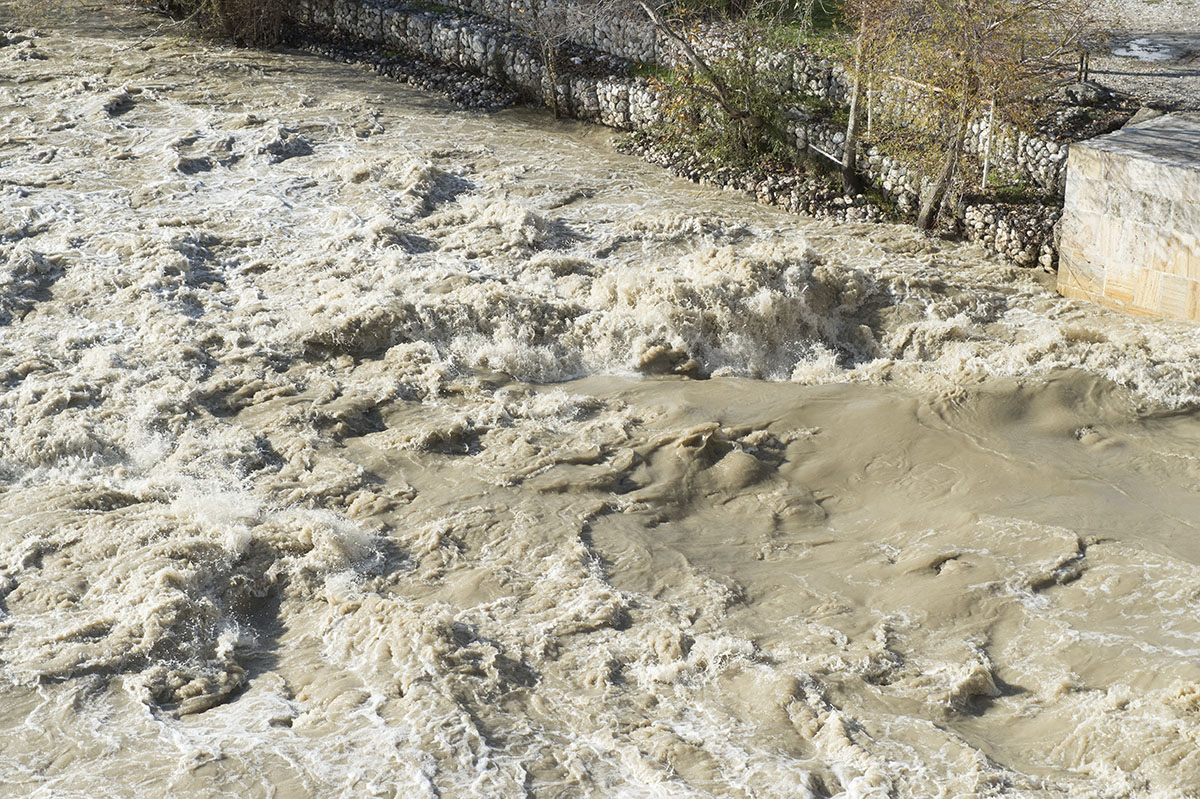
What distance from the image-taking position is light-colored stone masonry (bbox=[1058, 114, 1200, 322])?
7.98 m

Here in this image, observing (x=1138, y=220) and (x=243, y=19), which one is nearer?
(x=1138, y=220)

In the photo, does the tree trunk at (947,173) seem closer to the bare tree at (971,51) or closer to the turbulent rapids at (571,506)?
the bare tree at (971,51)

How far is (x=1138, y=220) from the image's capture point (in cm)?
823

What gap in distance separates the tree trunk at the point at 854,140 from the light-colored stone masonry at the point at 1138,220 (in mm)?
2187

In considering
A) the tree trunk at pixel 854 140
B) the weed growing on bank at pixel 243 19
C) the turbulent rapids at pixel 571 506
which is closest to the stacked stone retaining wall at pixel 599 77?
the tree trunk at pixel 854 140

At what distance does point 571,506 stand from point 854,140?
17.9ft

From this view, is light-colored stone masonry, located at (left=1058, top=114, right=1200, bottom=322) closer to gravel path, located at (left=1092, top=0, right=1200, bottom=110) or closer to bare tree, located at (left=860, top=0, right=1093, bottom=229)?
bare tree, located at (left=860, top=0, right=1093, bottom=229)

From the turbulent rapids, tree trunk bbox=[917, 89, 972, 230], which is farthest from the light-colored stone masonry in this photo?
tree trunk bbox=[917, 89, 972, 230]

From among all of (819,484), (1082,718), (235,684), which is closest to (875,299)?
(819,484)

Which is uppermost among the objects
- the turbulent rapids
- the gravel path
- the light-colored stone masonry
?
→ the gravel path

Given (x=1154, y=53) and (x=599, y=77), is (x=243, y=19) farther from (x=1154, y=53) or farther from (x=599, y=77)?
(x=1154, y=53)

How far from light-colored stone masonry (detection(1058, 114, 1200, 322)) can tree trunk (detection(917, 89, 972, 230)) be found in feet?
3.20

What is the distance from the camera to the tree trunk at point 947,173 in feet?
29.8

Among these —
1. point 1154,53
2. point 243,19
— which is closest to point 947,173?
point 1154,53
